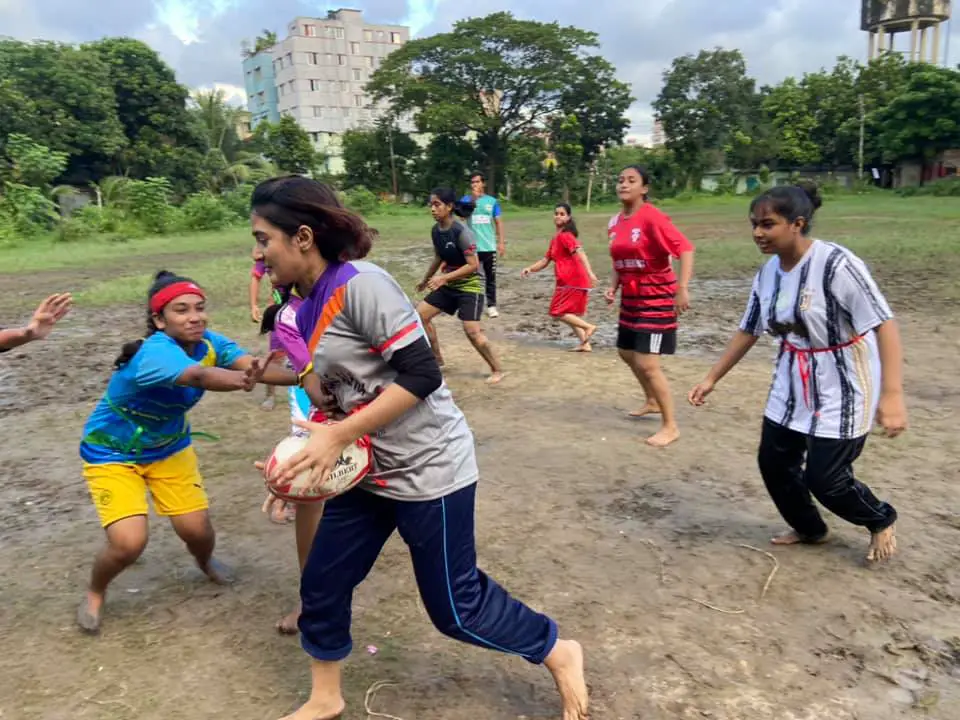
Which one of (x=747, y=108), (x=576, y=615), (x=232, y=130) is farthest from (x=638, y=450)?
(x=747, y=108)

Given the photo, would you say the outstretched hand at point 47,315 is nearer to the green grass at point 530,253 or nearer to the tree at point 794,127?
the green grass at point 530,253

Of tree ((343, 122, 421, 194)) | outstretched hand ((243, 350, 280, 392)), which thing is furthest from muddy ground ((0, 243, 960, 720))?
tree ((343, 122, 421, 194))

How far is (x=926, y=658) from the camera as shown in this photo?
3.07 metres

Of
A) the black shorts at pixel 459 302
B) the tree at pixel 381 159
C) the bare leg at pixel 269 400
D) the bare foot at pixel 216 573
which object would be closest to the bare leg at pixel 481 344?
the black shorts at pixel 459 302

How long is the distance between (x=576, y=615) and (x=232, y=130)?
48.8m

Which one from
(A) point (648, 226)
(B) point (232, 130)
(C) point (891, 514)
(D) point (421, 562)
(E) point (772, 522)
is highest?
(B) point (232, 130)

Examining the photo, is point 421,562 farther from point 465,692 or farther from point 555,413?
point 555,413

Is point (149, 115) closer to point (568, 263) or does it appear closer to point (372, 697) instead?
point (568, 263)

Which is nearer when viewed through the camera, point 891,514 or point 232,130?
point 891,514

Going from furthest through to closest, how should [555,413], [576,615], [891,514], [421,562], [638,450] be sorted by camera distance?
[555,413] < [638,450] < [891,514] < [576,615] < [421,562]

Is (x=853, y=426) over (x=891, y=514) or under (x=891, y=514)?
over

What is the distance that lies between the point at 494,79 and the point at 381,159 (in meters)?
8.80

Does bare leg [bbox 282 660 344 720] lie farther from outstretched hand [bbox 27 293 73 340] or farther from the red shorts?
the red shorts

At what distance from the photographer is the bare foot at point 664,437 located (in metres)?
5.73
